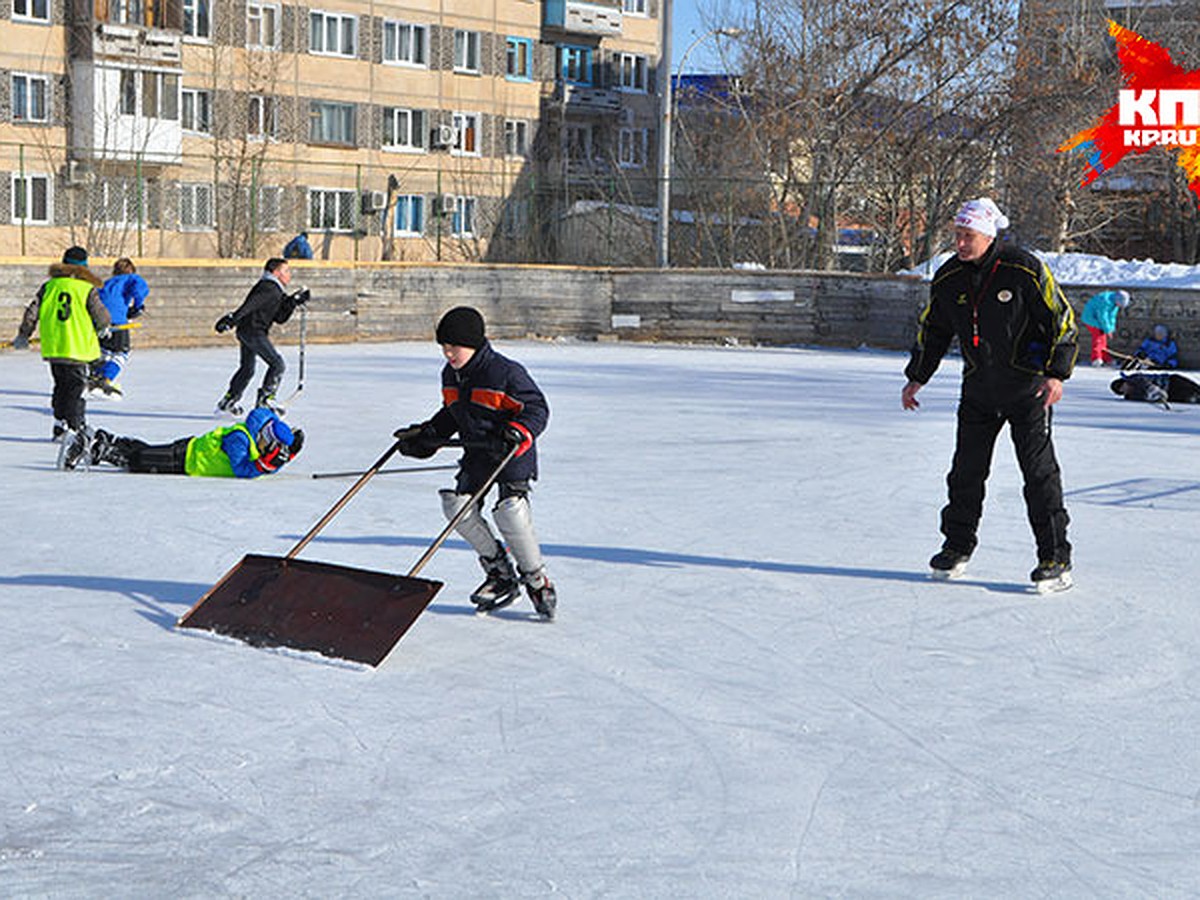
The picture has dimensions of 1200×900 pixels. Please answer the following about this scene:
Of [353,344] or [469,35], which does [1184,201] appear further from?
[353,344]

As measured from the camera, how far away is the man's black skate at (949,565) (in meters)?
7.03

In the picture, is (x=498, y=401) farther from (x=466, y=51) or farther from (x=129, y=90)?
(x=466, y=51)

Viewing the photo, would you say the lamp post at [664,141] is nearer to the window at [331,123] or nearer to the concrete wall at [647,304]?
the concrete wall at [647,304]

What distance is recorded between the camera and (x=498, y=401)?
19.4 ft

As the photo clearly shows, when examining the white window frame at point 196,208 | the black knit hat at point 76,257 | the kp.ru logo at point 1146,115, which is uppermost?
the kp.ru logo at point 1146,115

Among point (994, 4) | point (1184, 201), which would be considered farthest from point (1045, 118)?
point (1184, 201)

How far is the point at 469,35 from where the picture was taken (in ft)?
142

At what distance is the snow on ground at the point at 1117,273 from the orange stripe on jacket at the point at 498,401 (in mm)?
17671

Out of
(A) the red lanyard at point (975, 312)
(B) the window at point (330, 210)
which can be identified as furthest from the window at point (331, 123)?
(A) the red lanyard at point (975, 312)

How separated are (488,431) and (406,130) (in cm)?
3764

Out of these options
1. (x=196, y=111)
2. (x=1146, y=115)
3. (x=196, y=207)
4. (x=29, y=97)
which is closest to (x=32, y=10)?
(x=29, y=97)

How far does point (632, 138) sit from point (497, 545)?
149 ft

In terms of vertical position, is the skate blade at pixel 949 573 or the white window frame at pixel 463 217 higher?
the white window frame at pixel 463 217

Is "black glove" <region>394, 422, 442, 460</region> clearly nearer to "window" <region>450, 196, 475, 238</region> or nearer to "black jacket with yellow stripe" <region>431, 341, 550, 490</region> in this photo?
"black jacket with yellow stripe" <region>431, 341, 550, 490</region>
